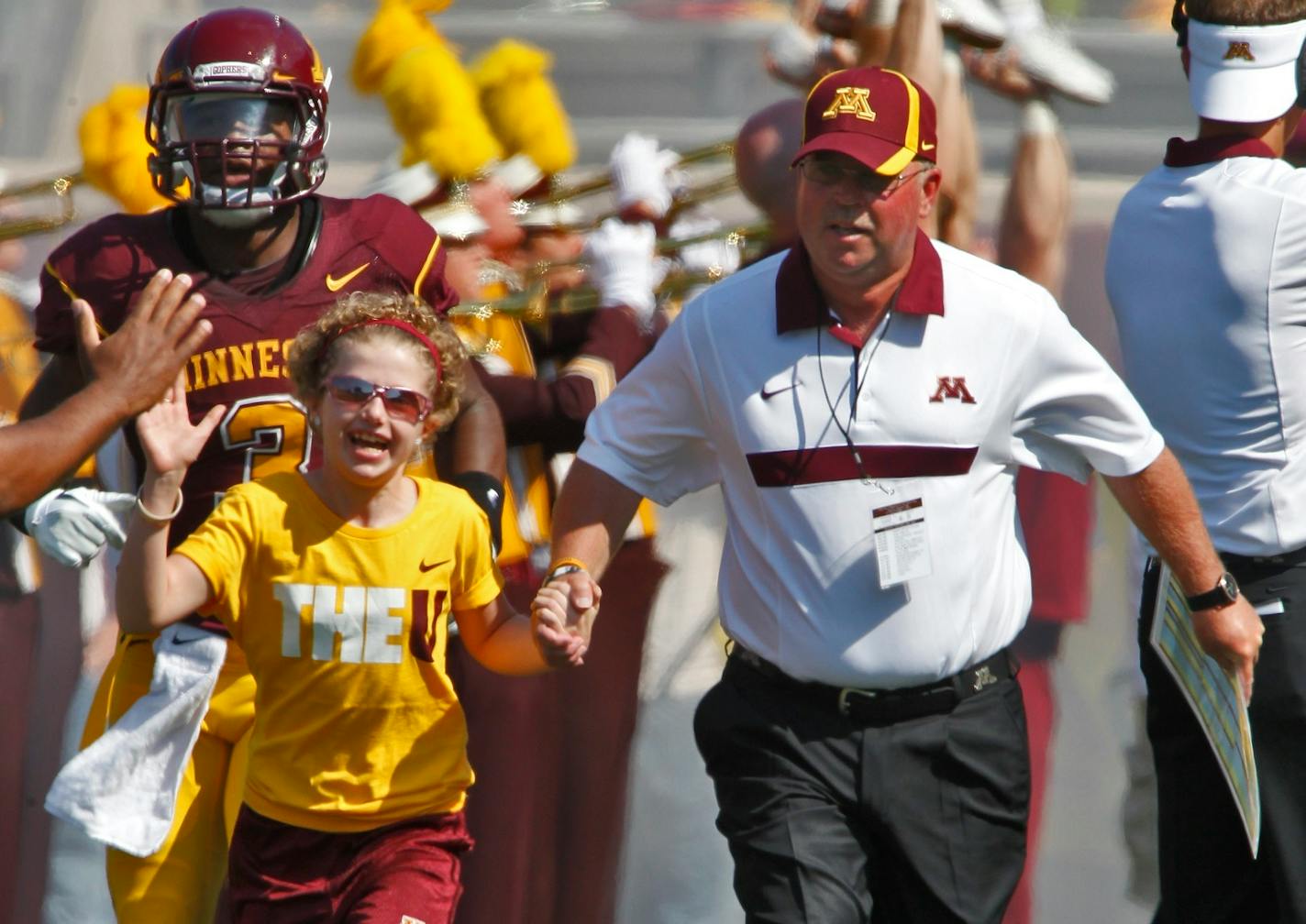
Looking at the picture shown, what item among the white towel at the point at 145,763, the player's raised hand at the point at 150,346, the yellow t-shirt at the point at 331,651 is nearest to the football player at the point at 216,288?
the white towel at the point at 145,763

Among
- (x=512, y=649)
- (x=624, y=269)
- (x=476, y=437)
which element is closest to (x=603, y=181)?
(x=624, y=269)

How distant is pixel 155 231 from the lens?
11.9ft

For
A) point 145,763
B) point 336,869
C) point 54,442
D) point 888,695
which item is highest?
point 54,442

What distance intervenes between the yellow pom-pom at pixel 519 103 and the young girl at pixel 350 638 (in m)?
1.90

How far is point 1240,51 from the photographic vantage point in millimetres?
3697

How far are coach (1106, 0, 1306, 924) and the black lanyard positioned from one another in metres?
0.72

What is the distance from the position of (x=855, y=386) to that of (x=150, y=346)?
43.4 inches

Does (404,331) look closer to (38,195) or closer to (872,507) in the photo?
Result: (872,507)

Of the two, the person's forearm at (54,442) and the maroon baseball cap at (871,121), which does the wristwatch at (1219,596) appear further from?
the person's forearm at (54,442)

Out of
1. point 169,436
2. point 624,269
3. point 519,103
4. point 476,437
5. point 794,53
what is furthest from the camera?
point 794,53

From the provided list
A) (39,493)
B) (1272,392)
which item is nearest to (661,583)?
(1272,392)

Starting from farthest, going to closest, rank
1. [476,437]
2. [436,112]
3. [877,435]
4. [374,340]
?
[436,112] → [476,437] → [374,340] → [877,435]

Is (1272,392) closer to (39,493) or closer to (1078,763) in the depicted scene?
(1078,763)

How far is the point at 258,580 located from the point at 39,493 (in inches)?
14.7
